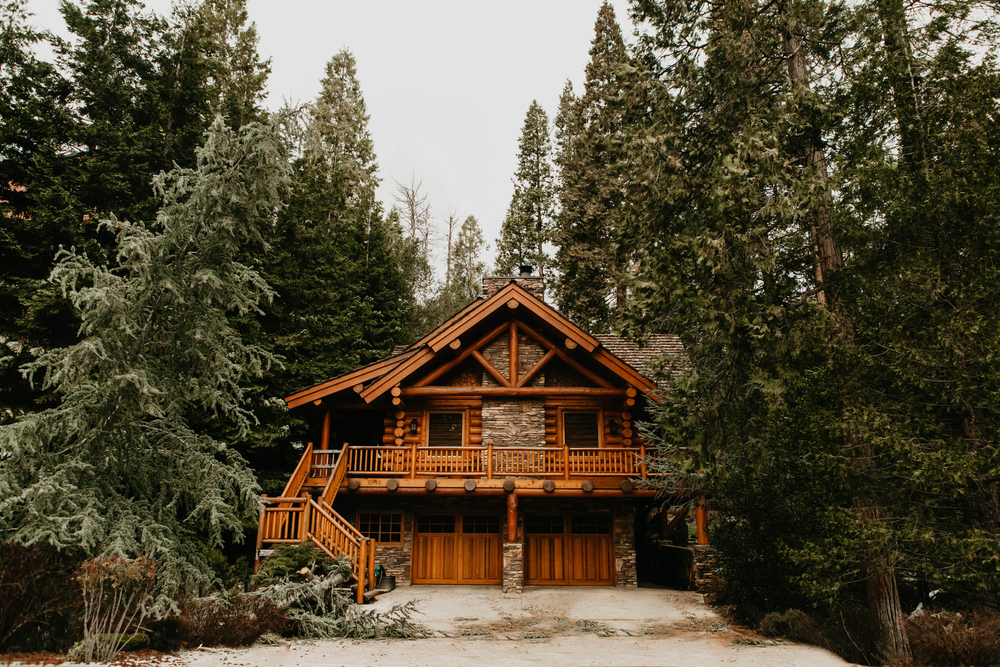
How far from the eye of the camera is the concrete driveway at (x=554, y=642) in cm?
841

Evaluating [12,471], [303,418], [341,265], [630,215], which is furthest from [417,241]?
[12,471]

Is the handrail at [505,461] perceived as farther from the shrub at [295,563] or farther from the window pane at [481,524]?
the shrub at [295,563]

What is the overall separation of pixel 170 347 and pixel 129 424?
135cm

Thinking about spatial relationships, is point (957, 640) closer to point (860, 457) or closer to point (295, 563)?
point (860, 457)

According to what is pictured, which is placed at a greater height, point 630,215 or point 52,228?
point 52,228

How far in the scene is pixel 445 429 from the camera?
18266 mm

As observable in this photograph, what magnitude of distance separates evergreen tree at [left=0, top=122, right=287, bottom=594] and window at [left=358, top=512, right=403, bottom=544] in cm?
771

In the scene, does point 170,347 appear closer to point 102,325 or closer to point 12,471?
point 102,325

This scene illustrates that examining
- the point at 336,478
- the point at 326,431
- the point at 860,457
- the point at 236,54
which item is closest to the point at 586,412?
the point at 336,478

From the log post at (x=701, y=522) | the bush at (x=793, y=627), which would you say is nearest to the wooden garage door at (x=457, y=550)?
the log post at (x=701, y=522)

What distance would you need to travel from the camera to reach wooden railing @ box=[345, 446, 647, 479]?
16391 mm

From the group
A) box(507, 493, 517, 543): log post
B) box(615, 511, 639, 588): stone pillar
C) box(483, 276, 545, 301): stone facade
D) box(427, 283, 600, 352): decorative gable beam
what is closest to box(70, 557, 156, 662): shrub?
box(507, 493, 517, 543): log post

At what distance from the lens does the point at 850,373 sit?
8367 mm

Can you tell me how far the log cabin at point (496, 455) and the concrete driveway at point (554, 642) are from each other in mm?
3109
